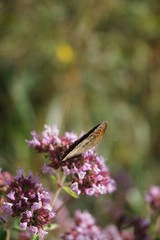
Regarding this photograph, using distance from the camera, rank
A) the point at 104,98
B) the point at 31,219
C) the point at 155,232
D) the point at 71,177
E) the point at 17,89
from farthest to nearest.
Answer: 1. the point at 104,98
2. the point at 17,89
3. the point at 155,232
4. the point at 71,177
5. the point at 31,219

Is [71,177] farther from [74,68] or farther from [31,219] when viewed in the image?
[74,68]

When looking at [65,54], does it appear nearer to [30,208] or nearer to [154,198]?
[154,198]

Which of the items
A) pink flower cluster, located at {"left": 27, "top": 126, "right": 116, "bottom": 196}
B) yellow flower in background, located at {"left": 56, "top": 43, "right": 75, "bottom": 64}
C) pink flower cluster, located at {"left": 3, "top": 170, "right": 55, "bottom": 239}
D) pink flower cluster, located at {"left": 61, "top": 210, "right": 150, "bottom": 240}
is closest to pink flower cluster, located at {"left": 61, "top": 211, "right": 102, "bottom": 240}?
pink flower cluster, located at {"left": 61, "top": 210, "right": 150, "bottom": 240}

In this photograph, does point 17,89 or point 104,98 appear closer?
point 17,89

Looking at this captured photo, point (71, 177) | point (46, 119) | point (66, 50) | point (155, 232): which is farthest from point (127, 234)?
point (66, 50)

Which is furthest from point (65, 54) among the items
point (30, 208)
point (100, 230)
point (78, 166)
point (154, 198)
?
point (30, 208)

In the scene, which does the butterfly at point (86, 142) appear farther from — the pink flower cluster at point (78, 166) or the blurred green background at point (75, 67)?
the blurred green background at point (75, 67)

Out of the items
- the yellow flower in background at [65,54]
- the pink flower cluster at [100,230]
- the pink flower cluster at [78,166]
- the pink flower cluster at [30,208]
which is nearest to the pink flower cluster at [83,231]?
the pink flower cluster at [100,230]
